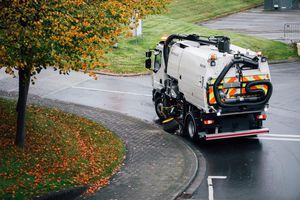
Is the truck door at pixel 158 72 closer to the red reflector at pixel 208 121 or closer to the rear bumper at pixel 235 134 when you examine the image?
the red reflector at pixel 208 121

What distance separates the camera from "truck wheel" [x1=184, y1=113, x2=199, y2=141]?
778 inches

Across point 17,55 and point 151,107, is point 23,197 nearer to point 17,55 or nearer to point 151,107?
point 17,55

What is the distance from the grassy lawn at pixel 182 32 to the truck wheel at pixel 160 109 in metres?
7.42

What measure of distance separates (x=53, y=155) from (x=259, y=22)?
32439 millimetres

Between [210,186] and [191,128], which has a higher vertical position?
[191,128]

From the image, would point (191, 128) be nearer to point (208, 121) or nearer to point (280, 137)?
point (208, 121)

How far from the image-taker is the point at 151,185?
15.9 metres

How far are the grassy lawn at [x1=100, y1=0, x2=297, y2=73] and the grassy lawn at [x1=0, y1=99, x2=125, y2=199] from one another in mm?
11074

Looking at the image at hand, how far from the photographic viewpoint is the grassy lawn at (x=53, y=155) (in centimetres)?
1494

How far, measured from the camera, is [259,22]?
46.1 metres

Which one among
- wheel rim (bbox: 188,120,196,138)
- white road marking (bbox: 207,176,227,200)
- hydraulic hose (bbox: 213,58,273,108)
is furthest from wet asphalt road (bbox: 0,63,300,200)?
hydraulic hose (bbox: 213,58,273,108)

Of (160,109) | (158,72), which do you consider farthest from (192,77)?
(158,72)

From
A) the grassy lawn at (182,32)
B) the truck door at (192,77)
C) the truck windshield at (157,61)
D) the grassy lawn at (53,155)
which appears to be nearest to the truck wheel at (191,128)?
the truck door at (192,77)

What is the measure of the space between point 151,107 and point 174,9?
27059 mm
